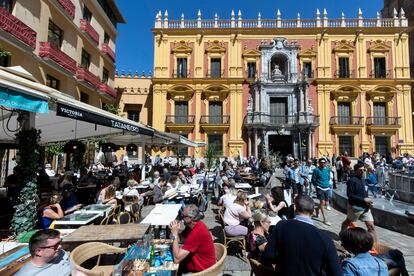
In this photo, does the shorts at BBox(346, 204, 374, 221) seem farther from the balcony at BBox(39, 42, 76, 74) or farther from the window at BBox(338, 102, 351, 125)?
the window at BBox(338, 102, 351, 125)

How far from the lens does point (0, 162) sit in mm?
12586

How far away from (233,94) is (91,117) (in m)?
22.3

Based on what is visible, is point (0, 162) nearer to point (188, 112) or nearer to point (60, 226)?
point (60, 226)

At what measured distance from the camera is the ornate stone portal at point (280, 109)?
81.4ft

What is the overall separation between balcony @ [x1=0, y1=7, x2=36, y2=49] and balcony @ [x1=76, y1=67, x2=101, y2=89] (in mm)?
4333

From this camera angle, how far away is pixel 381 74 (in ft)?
86.8

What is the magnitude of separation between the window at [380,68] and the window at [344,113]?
4091 millimetres

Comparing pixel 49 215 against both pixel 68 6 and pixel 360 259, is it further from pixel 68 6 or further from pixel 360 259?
pixel 68 6

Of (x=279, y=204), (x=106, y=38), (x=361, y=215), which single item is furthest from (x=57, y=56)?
(x=361, y=215)

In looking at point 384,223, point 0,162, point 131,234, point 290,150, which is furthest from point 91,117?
point 290,150

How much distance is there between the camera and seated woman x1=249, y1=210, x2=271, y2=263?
3.48 metres

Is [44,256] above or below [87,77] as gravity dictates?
below

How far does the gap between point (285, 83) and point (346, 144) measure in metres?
8.14

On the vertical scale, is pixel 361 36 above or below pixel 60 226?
above
